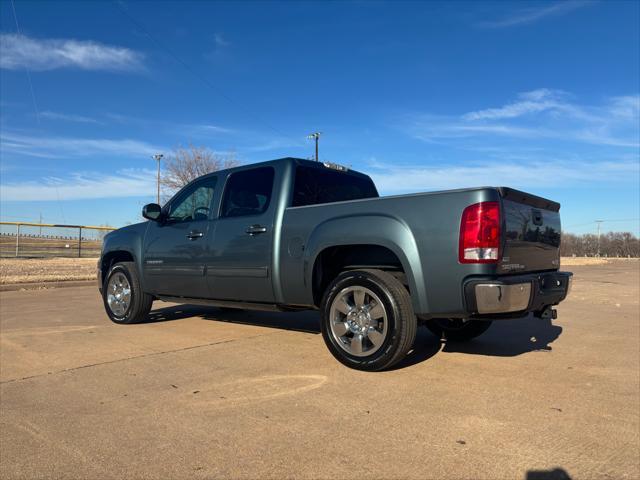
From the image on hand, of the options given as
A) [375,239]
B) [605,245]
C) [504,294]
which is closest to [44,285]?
[375,239]

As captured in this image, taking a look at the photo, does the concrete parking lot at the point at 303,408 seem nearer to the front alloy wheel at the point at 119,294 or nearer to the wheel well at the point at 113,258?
the front alloy wheel at the point at 119,294

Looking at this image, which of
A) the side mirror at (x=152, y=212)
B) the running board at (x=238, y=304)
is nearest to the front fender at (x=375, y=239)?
the running board at (x=238, y=304)

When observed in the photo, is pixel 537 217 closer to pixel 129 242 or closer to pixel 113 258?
pixel 129 242

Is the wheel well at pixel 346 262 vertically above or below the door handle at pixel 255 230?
below

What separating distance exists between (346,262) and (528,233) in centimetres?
171

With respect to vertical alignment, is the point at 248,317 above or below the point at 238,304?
below

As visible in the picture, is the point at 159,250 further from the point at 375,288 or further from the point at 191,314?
the point at 375,288

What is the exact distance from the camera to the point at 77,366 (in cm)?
448

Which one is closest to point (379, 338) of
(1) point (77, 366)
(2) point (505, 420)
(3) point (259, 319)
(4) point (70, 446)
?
(2) point (505, 420)

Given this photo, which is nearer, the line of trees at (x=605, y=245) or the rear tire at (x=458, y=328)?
the rear tire at (x=458, y=328)

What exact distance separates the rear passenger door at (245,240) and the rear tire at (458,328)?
77.8 inches

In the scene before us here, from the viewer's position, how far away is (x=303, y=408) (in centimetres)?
339

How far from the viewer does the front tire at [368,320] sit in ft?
13.3

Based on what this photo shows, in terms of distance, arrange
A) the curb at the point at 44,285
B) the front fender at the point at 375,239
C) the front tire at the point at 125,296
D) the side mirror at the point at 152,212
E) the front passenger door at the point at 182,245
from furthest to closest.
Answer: the curb at the point at 44,285 → the front tire at the point at 125,296 → the side mirror at the point at 152,212 → the front passenger door at the point at 182,245 → the front fender at the point at 375,239
